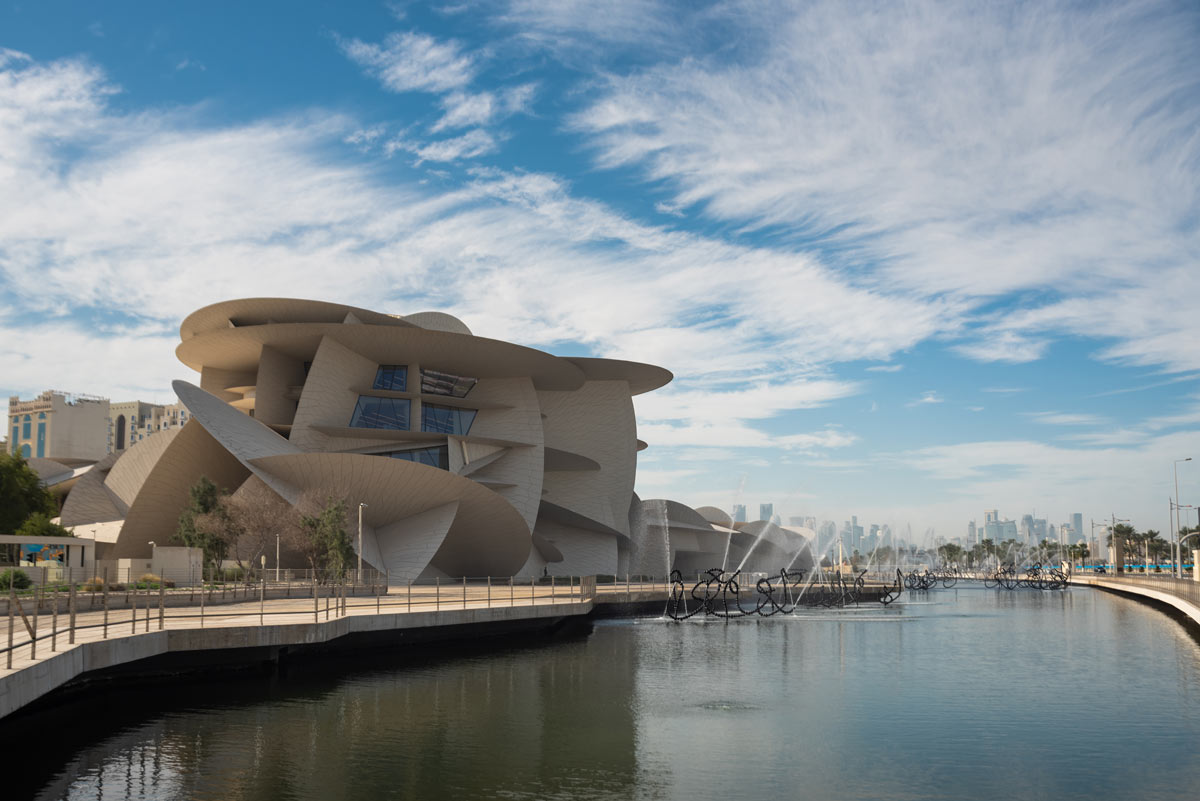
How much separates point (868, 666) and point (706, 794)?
13395 millimetres

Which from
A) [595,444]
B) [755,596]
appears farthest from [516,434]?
[755,596]

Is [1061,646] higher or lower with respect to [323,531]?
lower

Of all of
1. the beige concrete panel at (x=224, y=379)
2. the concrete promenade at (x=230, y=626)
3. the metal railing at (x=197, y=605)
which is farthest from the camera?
the beige concrete panel at (x=224, y=379)

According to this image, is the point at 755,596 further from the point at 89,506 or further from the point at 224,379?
the point at 89,506

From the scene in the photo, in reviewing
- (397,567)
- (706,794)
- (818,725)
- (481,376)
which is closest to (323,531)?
(397,567)

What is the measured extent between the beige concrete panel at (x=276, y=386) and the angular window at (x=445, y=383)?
263 inches

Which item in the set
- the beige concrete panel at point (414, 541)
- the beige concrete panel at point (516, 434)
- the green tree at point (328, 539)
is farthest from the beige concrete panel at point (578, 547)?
the green tree at point (328, 539)

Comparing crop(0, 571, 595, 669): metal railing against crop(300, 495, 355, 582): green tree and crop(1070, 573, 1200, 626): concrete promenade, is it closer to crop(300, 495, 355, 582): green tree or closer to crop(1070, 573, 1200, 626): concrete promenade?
crop(300, 495, 355, 582): green tree

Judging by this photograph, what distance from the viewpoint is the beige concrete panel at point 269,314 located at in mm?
49156

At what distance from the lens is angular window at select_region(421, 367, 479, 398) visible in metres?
55.5

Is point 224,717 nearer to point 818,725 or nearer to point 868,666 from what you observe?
point 818,725

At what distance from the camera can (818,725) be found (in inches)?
690

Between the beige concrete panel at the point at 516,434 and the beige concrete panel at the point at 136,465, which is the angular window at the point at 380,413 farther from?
the beige concrete panel at the point at 136,465

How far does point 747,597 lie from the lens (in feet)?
165
